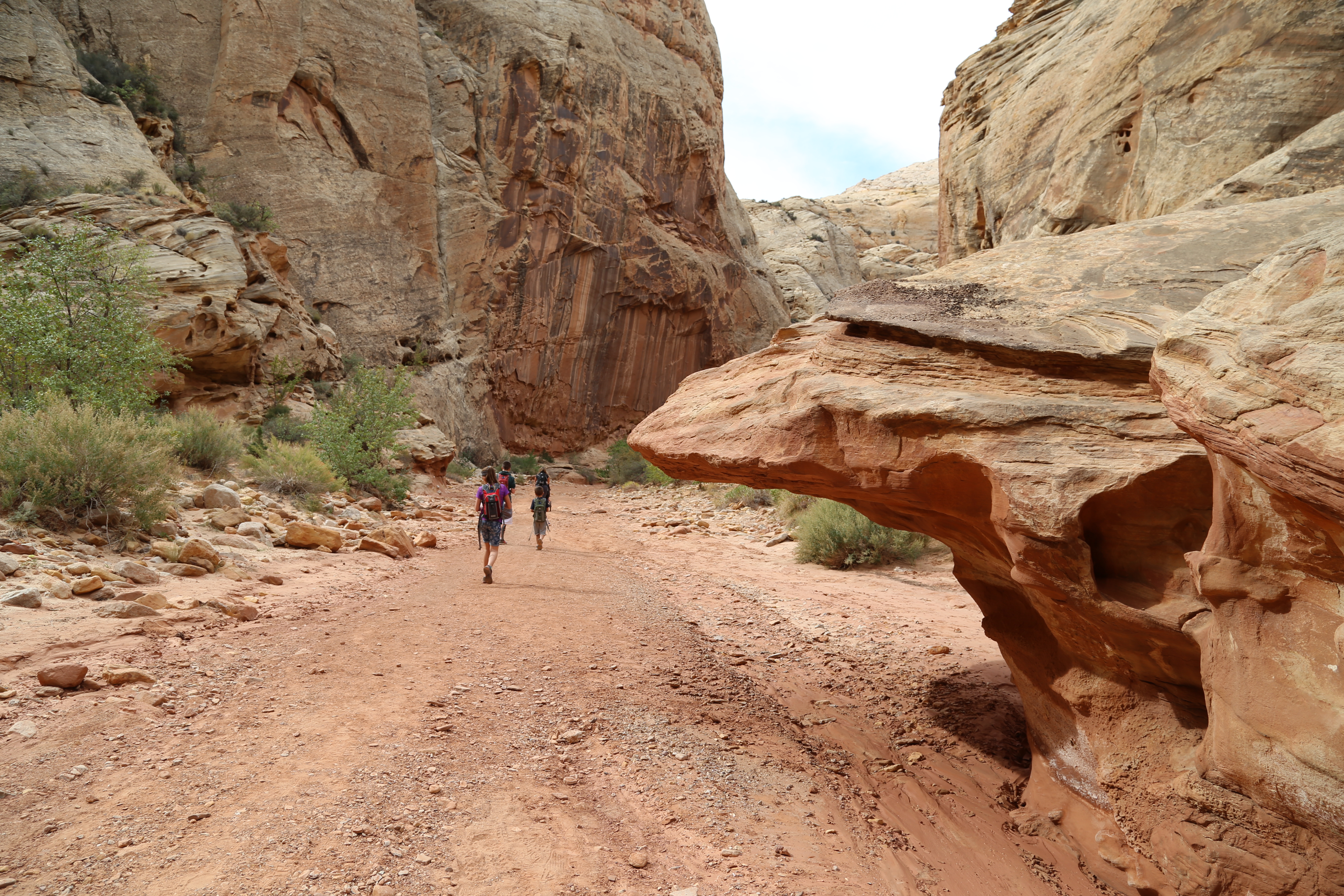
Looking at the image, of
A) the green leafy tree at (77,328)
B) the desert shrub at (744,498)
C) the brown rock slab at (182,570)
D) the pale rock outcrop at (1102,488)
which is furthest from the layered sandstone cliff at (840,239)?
the brown rock slab at (182,570)

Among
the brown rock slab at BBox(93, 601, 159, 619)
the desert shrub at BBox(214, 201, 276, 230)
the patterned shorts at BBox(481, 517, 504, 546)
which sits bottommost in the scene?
the brown rock slab at BBox(93, 601, 159, 619)

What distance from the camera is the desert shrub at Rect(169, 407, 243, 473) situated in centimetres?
1175

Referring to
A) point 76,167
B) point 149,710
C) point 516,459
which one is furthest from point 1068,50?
point 516,459

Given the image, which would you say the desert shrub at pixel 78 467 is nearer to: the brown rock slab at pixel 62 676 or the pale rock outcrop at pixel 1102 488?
the brown rock slab at pixel 62 676

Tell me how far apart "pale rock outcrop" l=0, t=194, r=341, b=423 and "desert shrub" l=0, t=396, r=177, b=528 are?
701 centimetres

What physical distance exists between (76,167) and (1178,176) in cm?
2160

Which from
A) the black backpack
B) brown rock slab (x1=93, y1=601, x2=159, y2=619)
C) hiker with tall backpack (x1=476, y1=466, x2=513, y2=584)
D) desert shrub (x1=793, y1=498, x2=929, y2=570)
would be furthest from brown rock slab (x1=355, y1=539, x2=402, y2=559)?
desert shrub (x1=793, y1=498, x2=929, y2=570)

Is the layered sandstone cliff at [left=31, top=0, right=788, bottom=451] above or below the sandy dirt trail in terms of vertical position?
above

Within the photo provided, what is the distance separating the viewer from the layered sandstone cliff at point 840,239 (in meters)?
40.2

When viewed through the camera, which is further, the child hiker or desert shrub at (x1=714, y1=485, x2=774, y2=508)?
desert shrub at (x1=714, y1=485, x2=774, y2=508)

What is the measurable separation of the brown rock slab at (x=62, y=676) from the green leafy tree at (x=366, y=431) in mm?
10303

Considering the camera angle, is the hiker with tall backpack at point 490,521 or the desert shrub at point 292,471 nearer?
the hiker with tall backpack at point 490,521

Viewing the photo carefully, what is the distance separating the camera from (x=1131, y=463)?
3504mm

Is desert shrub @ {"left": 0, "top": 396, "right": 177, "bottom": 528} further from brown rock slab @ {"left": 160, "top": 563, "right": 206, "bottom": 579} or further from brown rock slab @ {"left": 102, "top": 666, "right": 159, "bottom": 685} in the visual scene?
brown rock slab @ {"left": 102, "top": 666, "right": 159, "bottom": 685}
